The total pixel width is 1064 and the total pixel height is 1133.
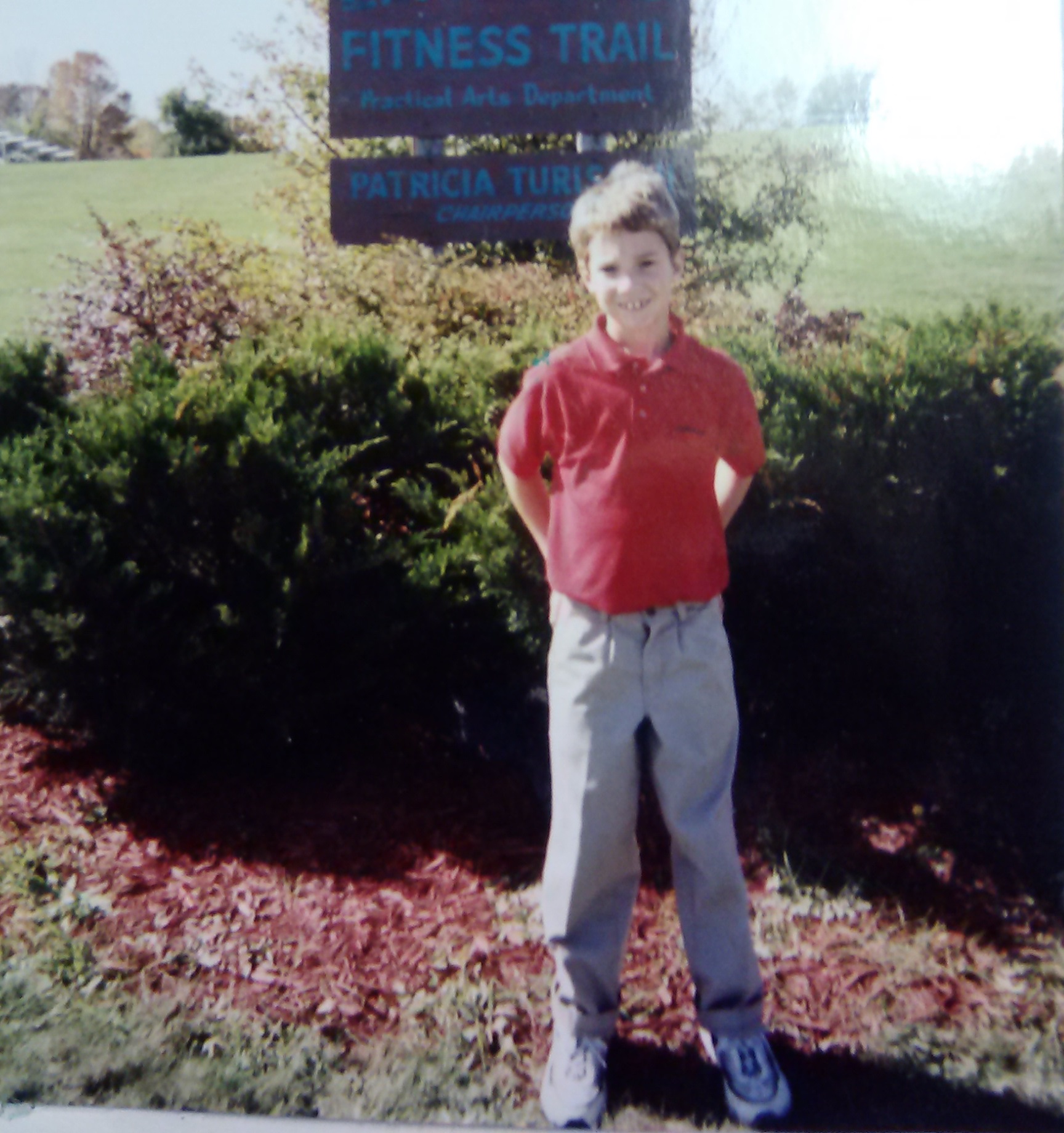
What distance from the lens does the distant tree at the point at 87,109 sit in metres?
3.16

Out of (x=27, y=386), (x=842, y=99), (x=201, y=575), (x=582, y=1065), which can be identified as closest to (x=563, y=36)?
(x=842, y=99)

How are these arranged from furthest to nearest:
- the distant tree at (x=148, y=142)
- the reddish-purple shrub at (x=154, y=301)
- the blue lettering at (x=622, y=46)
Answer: the reddish-purple shrub at (x=154, y=301)
the distant tree at (x=148, y=142)
the blue lettering at (x=622, y=46)

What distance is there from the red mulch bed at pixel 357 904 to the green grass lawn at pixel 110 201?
1.58 metres

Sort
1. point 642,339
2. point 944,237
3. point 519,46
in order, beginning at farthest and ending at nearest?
point 519,46
point 944,237
point 642,339

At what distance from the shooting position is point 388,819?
3.31 metres

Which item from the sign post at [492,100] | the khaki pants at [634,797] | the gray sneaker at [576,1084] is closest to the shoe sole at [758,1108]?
the khaki pants at [634,797]

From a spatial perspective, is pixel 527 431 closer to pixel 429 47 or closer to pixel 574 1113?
pixel 429 47

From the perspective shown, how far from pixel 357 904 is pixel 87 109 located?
8.14 ft

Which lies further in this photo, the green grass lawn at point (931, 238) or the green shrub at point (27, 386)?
the green shrub at point (27, 386)

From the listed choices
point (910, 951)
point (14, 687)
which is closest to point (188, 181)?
point (14, 687)

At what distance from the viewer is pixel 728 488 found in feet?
8.70

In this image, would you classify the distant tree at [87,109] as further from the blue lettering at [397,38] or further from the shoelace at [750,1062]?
the shoelace at [750,1062]

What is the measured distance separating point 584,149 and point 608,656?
1.70 metres

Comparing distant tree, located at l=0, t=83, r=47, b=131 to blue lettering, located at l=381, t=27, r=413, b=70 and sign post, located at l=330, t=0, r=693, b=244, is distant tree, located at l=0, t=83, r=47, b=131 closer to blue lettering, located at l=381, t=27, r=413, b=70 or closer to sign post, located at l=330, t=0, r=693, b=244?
sign post, located at l=330, t=0, r=693, b=244
